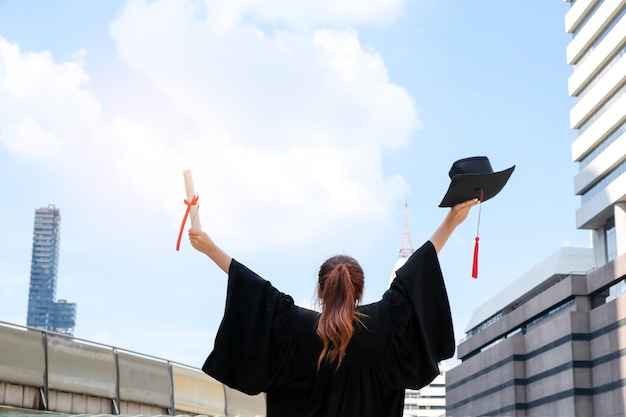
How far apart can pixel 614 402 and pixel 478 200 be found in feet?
209

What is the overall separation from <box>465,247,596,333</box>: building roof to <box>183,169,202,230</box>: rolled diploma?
80.4 meters

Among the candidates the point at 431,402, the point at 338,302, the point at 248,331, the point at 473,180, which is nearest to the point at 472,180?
the point at 473,180

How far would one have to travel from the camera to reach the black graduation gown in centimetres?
355

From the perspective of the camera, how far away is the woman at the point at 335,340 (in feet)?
11.6

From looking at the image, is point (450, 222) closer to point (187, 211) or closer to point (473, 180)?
point (473, 180)

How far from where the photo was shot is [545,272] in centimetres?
8388

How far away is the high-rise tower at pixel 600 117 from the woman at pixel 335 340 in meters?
65.7

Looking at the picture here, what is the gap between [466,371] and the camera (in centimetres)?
9431

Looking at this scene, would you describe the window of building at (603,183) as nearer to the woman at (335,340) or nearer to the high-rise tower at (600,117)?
the high-rise tower at (600,117)

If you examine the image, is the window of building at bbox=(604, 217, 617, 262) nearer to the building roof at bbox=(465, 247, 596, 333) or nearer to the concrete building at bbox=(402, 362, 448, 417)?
the building roof at bbox=(465, 247, 596, 333)

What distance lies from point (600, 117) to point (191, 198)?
7137 centimetres

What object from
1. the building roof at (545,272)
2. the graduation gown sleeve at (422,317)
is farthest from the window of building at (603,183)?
the graduation gown sleeve at (422,317)

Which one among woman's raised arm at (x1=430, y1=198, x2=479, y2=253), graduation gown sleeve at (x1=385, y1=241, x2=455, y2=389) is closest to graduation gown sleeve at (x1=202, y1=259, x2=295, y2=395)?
graduation gown sleeve at (x1=385, y1=241, x2=455, y2=389)

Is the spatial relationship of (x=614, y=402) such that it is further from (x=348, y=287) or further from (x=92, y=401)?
(x=348, y=287)
